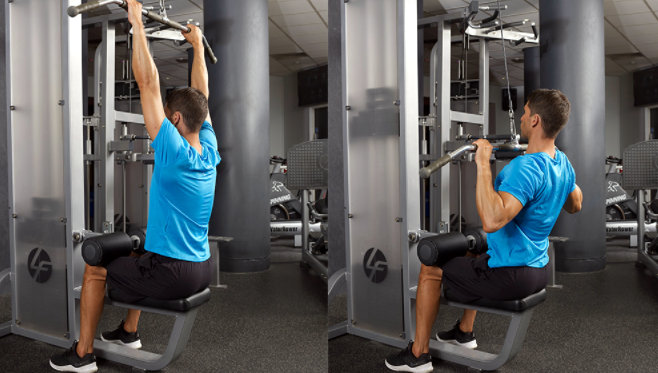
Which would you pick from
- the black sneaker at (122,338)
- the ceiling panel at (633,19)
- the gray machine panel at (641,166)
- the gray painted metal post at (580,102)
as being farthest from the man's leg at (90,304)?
the ceiling panel at (633,19)

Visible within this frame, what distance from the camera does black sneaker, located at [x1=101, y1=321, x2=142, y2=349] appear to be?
277cm

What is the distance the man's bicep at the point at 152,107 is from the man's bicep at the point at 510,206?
1.37 metres

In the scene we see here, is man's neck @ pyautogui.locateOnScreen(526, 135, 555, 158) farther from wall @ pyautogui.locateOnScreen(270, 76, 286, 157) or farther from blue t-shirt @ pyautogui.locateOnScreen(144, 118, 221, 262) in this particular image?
blue t-shirt @ pyautogui.locateOnScreen(144, 118, 221, 262)

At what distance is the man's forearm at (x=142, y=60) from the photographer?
2010mm

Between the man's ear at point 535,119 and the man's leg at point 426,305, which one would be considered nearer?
the man's ear at point 535,119

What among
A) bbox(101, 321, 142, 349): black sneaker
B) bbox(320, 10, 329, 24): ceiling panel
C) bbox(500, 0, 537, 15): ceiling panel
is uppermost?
bbox(500, 0, 537, 15): ceiling panel

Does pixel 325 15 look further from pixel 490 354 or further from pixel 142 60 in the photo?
pixel 490 354

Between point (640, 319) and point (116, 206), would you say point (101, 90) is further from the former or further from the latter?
point (640, 319)

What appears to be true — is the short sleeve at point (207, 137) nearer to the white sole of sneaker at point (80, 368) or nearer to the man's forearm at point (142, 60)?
the man's forearm at point (142, 60)

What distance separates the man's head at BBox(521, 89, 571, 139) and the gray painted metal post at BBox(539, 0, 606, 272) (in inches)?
119

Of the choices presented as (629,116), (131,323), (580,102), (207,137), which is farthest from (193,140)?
(629,116)

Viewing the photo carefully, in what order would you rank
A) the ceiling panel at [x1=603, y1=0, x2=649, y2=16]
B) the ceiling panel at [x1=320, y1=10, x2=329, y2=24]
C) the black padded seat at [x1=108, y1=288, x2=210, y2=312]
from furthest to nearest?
the ceiling panel at [x1=603, y1=0, x2=649, y2=16] → the black padded seat at [x1=108, y1=288, x2=210, y2=312] → the ceiling panel at [x1=320, y1=10, x2=329, y2=24]

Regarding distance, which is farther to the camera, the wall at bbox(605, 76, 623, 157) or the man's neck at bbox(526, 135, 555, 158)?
A: the wall at bbox(605, 76, 623, 157)

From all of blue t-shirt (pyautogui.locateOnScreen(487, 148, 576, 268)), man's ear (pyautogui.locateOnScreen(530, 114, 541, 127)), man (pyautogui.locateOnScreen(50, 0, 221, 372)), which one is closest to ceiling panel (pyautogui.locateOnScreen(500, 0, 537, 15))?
man's ear (pyautogui.locateOnScreen(530, 114, 541, 127))
